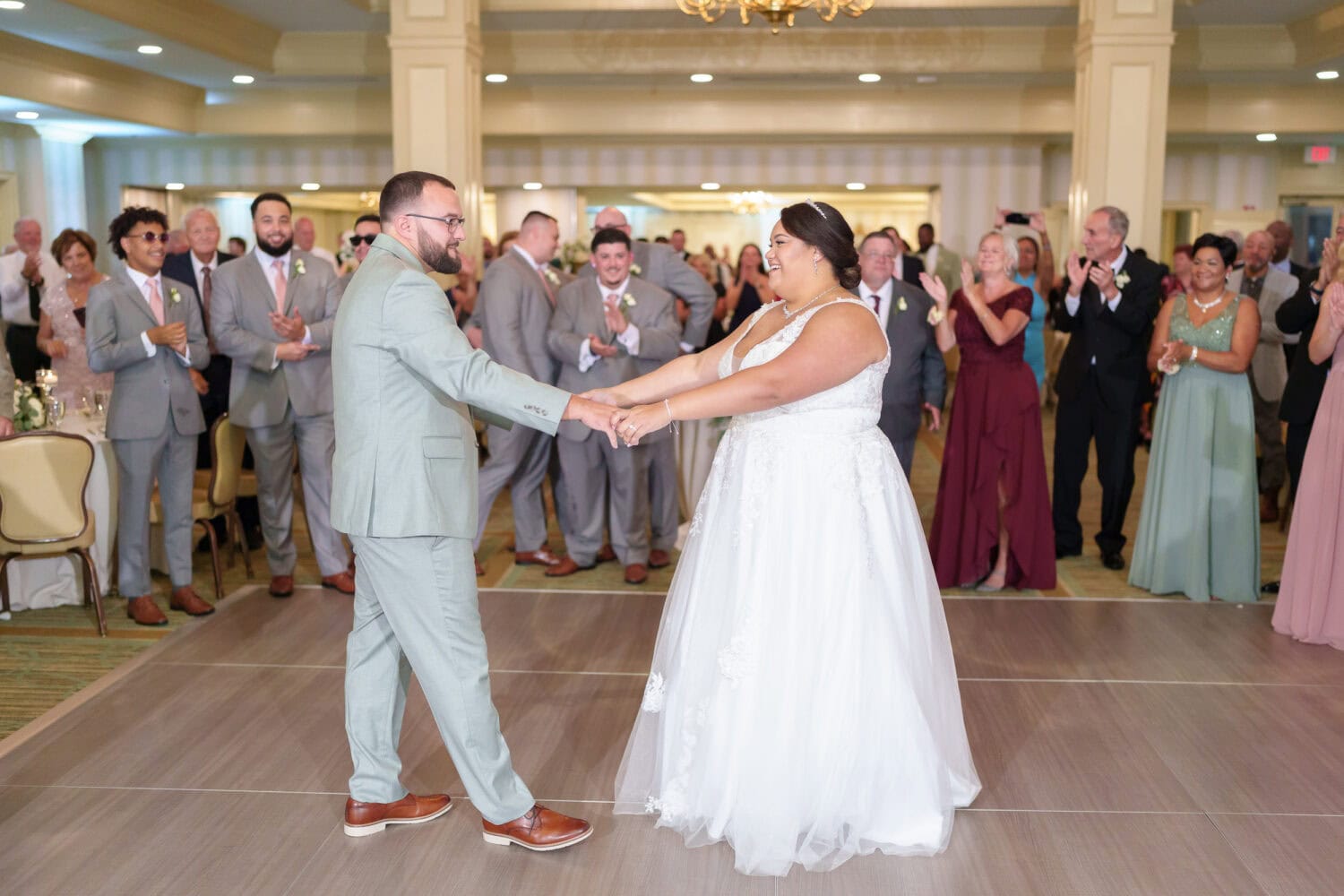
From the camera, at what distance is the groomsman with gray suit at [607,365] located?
6.38 m

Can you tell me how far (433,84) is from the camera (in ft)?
28.7

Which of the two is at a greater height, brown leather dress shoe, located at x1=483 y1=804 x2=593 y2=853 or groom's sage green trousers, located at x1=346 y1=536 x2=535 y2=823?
groom's sage green trousers, located at x1=346 y1=536 x2=535 y2=823

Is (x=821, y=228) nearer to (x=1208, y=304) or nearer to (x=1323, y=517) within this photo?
(x=1323, y=517)

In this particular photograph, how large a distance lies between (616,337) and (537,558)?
1.29 meters

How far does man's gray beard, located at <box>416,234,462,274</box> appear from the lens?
128 inches

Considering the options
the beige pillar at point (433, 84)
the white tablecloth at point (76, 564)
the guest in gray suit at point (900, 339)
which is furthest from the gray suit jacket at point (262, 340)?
the beige pillar at point (433, 84)

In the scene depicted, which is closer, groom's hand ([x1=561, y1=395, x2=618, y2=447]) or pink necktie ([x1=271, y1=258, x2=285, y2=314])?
groom's hand ([x1=561, y1=395, x2=618, y2=447])

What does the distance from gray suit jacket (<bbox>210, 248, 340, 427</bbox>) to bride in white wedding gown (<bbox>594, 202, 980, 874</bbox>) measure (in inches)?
115

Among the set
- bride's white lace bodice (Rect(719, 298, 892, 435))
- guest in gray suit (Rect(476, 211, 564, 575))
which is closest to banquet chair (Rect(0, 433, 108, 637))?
guest in gray suit (Rect(476, 211, 564, 575))

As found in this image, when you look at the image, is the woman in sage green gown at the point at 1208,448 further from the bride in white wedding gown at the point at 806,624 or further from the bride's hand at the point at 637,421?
the bride's hand at the point at 637,421

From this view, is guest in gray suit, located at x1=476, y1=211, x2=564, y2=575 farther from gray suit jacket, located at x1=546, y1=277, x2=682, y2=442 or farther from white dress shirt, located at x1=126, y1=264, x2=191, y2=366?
white dress shirt, located at x1=126, y1=264, x2=191, y2=366

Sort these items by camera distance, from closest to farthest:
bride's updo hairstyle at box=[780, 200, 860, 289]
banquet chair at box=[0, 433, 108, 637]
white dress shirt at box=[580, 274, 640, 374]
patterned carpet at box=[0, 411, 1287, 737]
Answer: bride's updo hairstyle at box=[780, 200, 860, 289], patterned carpet at box=[0, 411, 1287, 737], banquet chair at box=[0, 433, 108, 637], white dress shirt at box=[580, 274, 640, 374]

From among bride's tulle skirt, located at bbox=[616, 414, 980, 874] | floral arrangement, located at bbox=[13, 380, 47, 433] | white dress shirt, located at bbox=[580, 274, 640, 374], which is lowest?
bride's tulle skirt, located at bbox=[616, 414, 980, 874]

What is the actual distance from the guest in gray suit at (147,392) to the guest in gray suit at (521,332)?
1.40m
